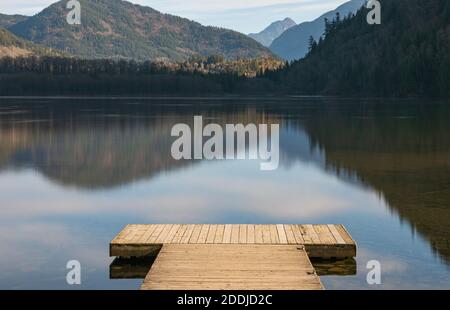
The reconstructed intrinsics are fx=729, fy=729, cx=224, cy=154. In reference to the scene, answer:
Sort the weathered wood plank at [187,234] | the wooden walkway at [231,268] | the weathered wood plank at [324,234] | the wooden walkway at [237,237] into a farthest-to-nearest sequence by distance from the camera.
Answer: the weathered wood plank at [187,234]
the weathered wood plank at [324,234]
the wooden walkway at [237,237]
the wooden walkway at [231,268]

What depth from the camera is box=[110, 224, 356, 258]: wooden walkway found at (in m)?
19.3

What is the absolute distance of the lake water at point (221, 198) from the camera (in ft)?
63.3

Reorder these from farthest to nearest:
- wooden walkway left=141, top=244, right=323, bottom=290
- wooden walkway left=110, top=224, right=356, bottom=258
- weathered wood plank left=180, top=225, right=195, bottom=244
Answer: weathered wood plank left=180, top=225, right=195, bottom=244, wooden walkway left=110, top=224, right=356, bottom=258, wooden walkway left=141, top=244, right=323, bottom=290

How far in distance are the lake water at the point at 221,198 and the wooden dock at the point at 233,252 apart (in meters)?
0.83

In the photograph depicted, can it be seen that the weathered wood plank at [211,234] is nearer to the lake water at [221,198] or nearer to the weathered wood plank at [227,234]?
the weathered wood plank at [227,234]

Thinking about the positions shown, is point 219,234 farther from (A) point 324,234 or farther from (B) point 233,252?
(A) point 324,234

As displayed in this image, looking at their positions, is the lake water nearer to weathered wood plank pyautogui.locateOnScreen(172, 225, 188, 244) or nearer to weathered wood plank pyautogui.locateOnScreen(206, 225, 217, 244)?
weathered wood plank pyautogui.locateOnScreen(172, 225, 188, 244)

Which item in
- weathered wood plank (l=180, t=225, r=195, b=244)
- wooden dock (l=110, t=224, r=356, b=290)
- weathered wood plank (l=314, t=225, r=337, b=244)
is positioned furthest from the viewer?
weathered wood plank (l=180, t=225, r=195, b=244)

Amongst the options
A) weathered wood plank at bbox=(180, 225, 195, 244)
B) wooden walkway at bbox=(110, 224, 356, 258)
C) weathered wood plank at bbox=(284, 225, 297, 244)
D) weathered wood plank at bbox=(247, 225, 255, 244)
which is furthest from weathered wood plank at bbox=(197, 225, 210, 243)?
weathered wood plank at bbox=(284, 225, 297, 244)

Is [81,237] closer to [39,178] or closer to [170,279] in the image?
[170,279]

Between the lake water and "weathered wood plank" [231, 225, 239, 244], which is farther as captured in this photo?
"weathered wood plank" [231, 225, 239, 244]

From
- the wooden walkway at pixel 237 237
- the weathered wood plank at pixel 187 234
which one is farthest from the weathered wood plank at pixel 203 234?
the weathered wood plank at pixel 187 234

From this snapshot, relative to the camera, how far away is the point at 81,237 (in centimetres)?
2283
